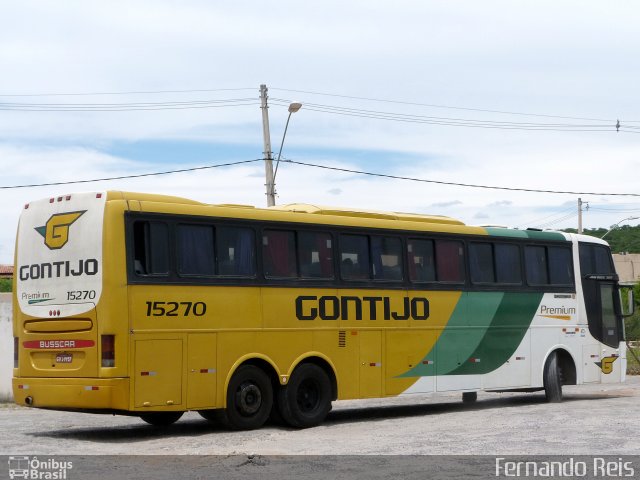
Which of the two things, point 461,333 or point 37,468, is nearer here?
point 37,468

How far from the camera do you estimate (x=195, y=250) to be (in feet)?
50.6

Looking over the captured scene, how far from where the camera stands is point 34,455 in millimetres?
12734

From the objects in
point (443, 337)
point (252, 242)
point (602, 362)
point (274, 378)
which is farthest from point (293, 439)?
point (602, 362)

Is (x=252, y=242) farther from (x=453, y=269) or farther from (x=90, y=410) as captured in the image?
(x=453, y=269)

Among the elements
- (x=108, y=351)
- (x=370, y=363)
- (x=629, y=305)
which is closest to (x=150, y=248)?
(x=108, y=351)

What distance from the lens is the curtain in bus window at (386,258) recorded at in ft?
59.4

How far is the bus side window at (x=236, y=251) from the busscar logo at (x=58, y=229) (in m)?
2.05

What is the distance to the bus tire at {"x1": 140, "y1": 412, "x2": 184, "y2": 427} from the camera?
16828mm

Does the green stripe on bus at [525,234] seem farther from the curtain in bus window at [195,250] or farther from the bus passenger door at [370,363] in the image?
the curtain in bus window at [195,250]

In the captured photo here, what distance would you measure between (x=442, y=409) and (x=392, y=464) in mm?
8550

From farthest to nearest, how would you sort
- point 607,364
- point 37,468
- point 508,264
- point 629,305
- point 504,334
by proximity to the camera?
point 629,305, point 607,364, point 508,264, point 504,334, point 37,468

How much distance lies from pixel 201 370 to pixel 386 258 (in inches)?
169

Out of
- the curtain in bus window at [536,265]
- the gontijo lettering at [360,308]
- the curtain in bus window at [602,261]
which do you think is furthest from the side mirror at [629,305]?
the gontijo lettering at [360,308]

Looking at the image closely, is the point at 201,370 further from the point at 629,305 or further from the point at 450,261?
the point at 629,305
